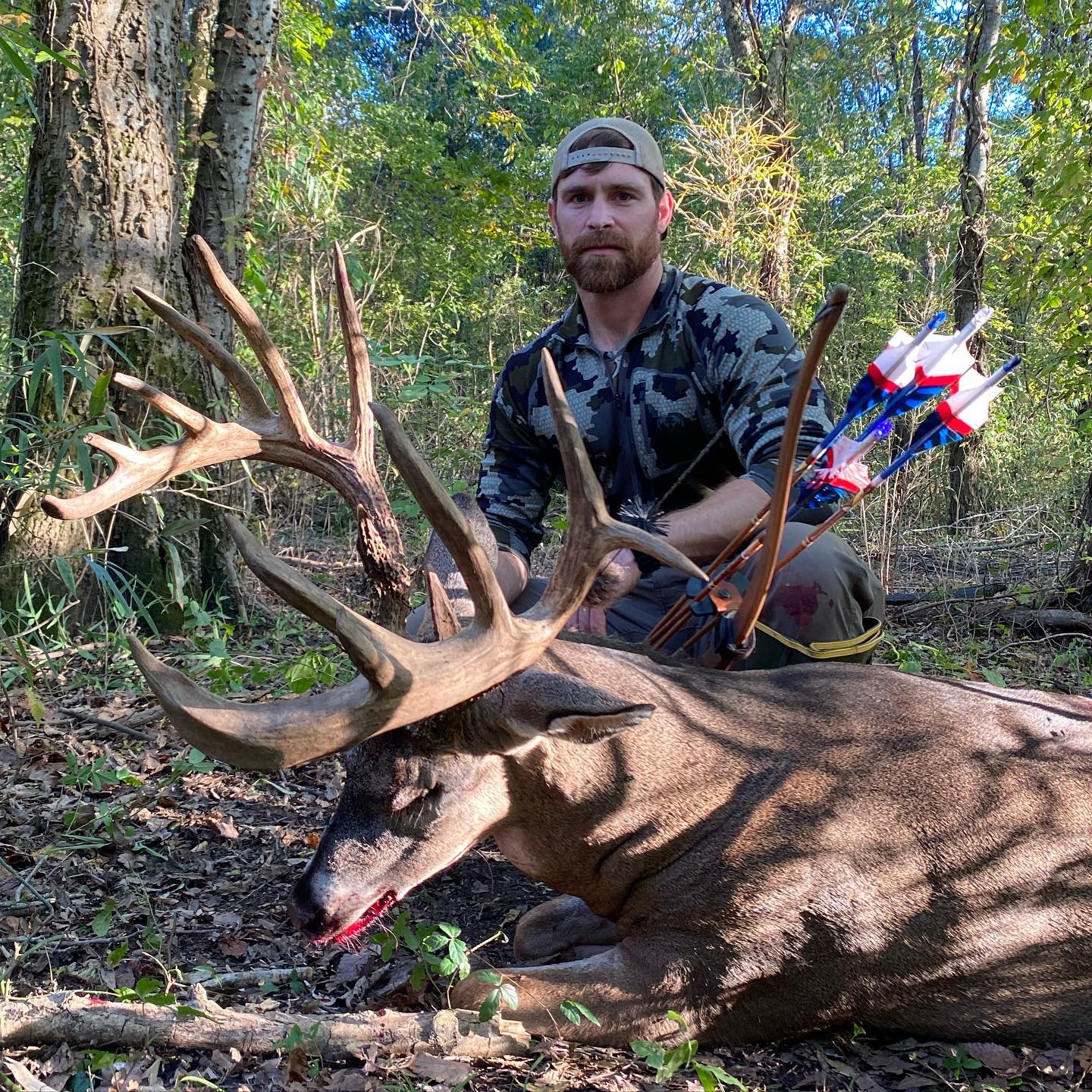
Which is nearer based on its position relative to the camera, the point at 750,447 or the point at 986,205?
the point at 750,447

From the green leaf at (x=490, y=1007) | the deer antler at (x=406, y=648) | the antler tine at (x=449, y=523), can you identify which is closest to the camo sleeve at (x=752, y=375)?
the deer antler at (x=406, y=648)

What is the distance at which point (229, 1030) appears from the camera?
7.31ft

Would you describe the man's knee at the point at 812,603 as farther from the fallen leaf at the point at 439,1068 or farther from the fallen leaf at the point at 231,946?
the fallen leaf at the point at 231,946

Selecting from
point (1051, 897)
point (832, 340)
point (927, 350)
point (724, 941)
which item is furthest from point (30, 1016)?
point (832, 340)

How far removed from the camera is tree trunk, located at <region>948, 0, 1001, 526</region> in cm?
959

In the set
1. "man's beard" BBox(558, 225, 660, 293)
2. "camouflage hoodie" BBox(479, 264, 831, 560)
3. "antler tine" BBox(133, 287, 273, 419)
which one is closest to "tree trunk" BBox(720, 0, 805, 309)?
"camouflage hoodie" BBox(479, 264, 831, 560)

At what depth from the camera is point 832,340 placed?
962 centimetres

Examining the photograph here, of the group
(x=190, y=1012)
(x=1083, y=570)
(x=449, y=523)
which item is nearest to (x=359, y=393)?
(x=449, y=523)

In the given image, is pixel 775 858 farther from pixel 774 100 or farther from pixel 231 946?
pixel 774 100

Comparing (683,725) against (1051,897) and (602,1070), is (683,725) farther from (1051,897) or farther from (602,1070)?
(1051,897)

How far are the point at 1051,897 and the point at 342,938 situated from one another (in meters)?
1.77

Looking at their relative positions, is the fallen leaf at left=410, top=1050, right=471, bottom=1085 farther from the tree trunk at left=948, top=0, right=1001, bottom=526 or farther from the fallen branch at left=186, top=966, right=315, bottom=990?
the tree trunk at left=948, top=0, right=1001, bottom=526

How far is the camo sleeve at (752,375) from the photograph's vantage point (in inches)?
141

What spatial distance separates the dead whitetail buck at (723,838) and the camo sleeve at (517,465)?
165 centimetres
